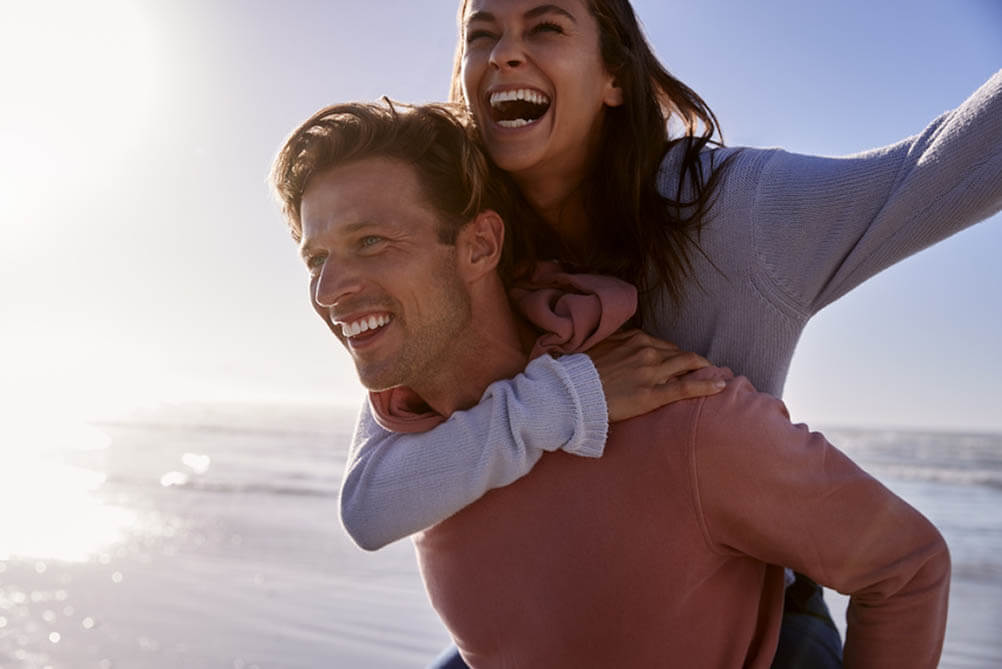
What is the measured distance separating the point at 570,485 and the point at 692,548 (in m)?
0.31

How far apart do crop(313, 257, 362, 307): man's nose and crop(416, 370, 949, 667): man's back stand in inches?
25.7

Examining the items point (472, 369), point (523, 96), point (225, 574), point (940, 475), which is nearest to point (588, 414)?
point (472, 369)

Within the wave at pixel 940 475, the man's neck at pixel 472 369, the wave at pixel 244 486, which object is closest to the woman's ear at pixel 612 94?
the man's neck at pixel 472 369

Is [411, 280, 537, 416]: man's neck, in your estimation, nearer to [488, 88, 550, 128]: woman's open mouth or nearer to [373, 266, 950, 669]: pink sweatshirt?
[373, 266, 950, 669]: pink sweatshirt

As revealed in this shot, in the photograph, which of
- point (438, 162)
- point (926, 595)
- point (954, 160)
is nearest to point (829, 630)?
point (926, 595)

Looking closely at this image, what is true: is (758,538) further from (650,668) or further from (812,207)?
(812,207)

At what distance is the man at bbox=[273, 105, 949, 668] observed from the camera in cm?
211

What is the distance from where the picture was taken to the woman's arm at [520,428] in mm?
2236

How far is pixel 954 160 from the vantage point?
222cm

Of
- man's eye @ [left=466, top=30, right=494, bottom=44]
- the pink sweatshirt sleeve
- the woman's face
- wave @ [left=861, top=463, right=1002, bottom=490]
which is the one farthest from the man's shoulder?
wave @ [left=861, top=463, right=1002, bottom=490]

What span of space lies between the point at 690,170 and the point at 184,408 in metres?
49.2

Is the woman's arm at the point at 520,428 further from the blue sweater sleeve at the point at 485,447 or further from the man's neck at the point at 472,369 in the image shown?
the man's neck at the point at 472,369

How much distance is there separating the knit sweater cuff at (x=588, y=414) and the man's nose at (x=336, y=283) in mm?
628

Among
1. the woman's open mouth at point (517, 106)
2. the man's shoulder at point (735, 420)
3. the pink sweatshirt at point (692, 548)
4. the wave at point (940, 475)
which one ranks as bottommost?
the wave at point (940, 475)
